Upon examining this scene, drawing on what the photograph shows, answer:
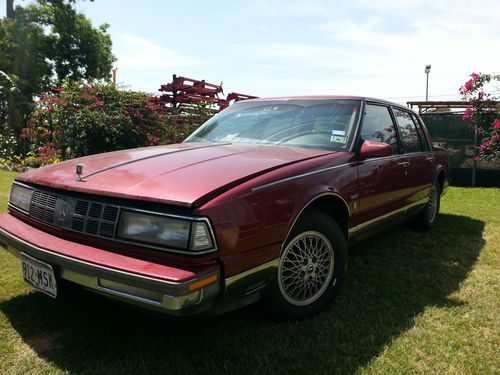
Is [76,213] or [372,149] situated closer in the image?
[76,213]

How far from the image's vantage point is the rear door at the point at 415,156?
13.5 feet

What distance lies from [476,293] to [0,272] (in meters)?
3.75

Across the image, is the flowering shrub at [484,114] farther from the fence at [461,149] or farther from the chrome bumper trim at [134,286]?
the chrome bumper trim at [134,286]

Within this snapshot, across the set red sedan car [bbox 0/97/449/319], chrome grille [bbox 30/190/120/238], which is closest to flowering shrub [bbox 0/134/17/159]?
red sedan car [bbox 0/97/449/319]

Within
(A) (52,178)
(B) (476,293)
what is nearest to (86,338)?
(A) (52,178)

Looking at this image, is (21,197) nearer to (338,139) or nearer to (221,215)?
(221,215)

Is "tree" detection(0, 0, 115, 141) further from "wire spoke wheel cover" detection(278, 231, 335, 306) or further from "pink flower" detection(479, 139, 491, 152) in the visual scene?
"wire spoke wheel cover" detection(278, 231, 335, 306)

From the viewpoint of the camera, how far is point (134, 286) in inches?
76.0

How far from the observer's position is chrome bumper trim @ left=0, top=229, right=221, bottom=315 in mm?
1872

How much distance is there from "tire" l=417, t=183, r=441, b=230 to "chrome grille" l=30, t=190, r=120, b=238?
376cm

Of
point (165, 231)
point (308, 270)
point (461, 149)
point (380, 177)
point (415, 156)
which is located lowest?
point (308, 270)

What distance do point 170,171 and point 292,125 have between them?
138 cm

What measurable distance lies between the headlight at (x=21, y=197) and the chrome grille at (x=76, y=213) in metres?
0.12

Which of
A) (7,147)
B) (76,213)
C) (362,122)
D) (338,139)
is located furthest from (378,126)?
(7,147)
